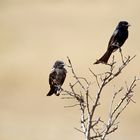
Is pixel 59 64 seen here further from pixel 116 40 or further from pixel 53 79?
pixel 116 40

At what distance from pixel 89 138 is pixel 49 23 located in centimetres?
1842

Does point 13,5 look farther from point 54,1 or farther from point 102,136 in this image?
point 102,136

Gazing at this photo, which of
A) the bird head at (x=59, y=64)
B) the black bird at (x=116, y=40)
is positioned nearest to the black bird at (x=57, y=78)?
the bird head at (x=59, y=64)

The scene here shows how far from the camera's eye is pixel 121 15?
870 inches

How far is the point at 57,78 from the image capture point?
239 inches

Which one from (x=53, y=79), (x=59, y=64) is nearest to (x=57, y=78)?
(x=53, y=79)

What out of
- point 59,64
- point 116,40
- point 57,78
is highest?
point 116,40

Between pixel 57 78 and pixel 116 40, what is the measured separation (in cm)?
52

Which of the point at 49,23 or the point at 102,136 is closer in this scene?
the point at 102,136

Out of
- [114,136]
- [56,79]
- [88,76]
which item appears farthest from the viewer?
[88,76]

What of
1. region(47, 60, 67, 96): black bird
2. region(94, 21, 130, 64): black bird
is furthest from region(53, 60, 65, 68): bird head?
region(94, 21, 130, 64): black bird

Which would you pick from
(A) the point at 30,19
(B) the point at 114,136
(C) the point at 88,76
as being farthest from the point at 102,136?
(A) the point at 30,19

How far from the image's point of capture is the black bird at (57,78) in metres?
5.95

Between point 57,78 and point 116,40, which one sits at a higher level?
point 116,40
